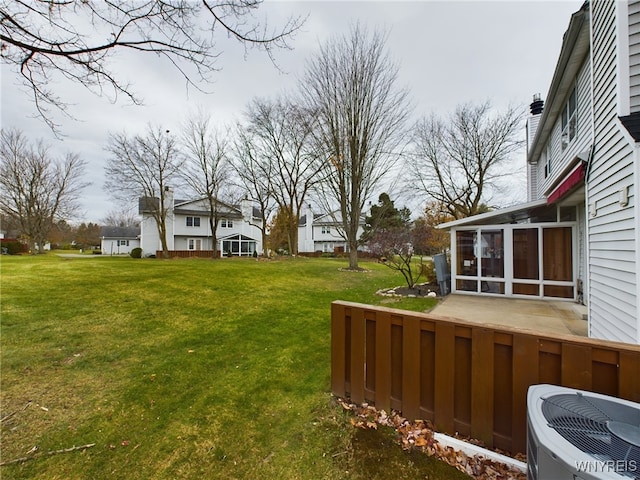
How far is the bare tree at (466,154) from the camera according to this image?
17672 mm

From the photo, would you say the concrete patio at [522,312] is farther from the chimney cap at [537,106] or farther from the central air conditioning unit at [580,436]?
the chimney cap at [537,106]

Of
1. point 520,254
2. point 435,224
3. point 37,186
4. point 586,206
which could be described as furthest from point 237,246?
point 586,206

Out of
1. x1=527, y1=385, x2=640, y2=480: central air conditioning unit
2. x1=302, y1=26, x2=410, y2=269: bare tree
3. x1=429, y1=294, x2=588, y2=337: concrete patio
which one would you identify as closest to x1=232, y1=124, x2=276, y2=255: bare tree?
x1=302, y1=26, x2=410, y2=269: bare tree

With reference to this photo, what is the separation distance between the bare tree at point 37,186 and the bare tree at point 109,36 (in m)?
26.7

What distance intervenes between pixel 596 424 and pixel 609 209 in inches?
137

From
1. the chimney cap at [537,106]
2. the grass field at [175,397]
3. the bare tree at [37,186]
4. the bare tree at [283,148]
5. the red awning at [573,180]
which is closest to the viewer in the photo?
the grass field at [175,397]

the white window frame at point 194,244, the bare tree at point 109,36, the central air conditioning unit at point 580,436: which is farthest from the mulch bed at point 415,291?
the white window frame at point 194,244

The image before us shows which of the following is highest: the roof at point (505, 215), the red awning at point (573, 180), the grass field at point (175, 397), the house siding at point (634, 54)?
the house siding at point (634, 54)

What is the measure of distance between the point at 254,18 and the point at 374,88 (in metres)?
12.4

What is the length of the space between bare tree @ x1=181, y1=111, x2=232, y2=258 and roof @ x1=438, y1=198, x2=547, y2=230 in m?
20.8

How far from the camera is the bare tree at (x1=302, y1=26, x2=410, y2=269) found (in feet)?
45.1

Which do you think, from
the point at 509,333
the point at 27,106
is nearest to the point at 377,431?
the point at 509,333

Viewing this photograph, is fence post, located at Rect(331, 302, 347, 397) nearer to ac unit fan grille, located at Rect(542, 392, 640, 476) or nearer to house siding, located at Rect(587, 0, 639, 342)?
ac unit fan grille, located at Rect(542, 392, 640, 476)

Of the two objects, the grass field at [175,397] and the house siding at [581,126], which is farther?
the house siding at [581,126]
